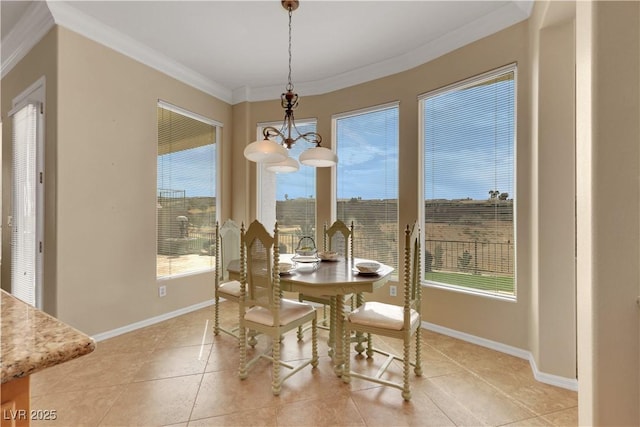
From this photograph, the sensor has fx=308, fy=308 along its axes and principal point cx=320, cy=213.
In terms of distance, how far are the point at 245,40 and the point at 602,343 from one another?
11.9 feet

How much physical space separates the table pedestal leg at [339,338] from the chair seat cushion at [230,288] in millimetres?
1036

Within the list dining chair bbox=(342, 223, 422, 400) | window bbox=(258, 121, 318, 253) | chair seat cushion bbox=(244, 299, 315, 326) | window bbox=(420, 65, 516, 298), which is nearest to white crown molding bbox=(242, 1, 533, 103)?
window bbox=(420, 65, 516, 298)

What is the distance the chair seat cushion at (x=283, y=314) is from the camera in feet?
7.47

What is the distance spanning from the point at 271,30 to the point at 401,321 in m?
2.91

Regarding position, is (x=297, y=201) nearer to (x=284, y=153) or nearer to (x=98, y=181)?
(x=284, y=153)

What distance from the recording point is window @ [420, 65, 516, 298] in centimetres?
284

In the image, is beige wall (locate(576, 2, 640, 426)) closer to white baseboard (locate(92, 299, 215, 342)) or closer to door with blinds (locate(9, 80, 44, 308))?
white baseboard (locate(92, 299, 215, 342))

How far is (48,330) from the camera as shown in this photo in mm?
707

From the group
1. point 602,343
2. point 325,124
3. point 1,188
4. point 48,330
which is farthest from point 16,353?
point 1,188

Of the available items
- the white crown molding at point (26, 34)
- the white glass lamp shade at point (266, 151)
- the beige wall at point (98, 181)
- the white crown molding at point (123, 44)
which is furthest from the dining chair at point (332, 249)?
the white crown molding at point (26, 34)

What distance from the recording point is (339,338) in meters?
2.45

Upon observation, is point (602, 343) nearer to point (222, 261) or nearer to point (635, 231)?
point (635, 231)

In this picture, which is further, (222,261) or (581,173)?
(222,261)

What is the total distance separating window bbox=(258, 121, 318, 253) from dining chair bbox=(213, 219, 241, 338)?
1066 millimetres
